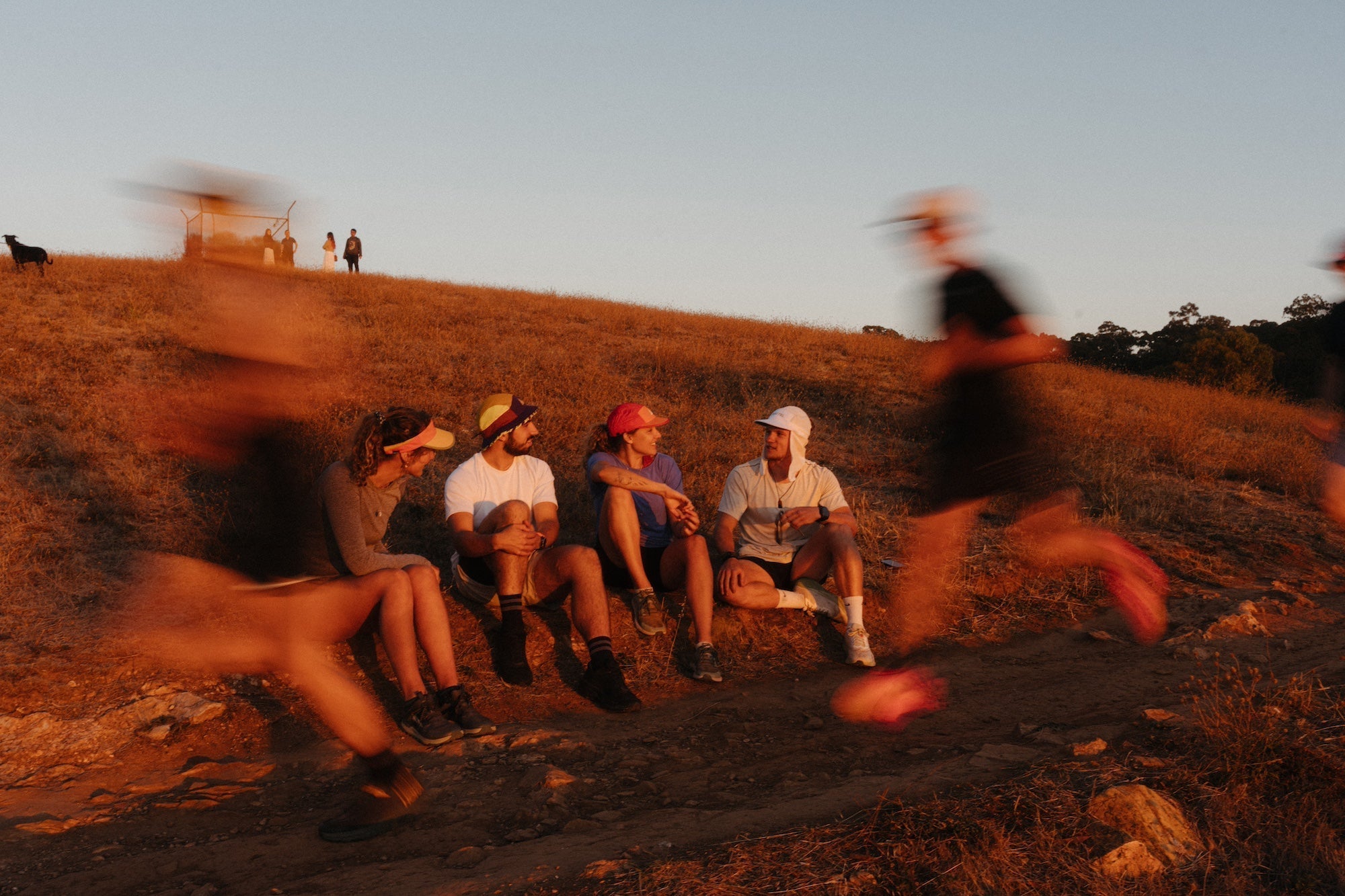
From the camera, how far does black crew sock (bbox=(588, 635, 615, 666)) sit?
14.6ft

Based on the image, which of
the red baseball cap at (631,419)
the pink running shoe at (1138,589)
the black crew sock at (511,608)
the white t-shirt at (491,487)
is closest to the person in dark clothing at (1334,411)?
the pink running shoe at (1138,589)

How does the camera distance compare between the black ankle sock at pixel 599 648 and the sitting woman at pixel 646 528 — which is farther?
the sitting woman at pixel 646 528

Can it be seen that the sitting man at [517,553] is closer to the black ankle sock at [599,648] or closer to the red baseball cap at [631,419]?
the black ankle sock at [599,648]

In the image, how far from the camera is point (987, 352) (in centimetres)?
476

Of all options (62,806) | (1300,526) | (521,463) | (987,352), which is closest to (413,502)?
(521,463)

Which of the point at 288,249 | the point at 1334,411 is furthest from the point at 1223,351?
the point at 288,249

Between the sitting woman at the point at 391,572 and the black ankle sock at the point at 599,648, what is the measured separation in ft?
2.10

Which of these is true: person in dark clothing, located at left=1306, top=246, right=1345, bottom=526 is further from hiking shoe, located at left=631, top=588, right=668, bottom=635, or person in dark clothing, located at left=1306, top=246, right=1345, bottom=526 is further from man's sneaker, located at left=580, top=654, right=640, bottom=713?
man's sneaker, located at left=580, top=654, right=640, bottom=713

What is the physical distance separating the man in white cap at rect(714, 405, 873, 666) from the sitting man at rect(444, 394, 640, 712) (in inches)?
32.6

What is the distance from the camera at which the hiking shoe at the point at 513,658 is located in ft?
14.9

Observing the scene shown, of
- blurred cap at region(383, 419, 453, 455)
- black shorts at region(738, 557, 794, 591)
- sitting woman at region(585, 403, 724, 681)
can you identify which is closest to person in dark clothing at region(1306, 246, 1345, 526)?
black shorts at region(738, 557, 794, 591)

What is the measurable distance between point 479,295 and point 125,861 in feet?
49.6

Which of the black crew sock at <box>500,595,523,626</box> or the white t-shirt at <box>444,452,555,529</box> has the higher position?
the white t-shirt at <box>444,452,555,529</box>

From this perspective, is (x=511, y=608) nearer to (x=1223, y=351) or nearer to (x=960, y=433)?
(x=960, y=433)
